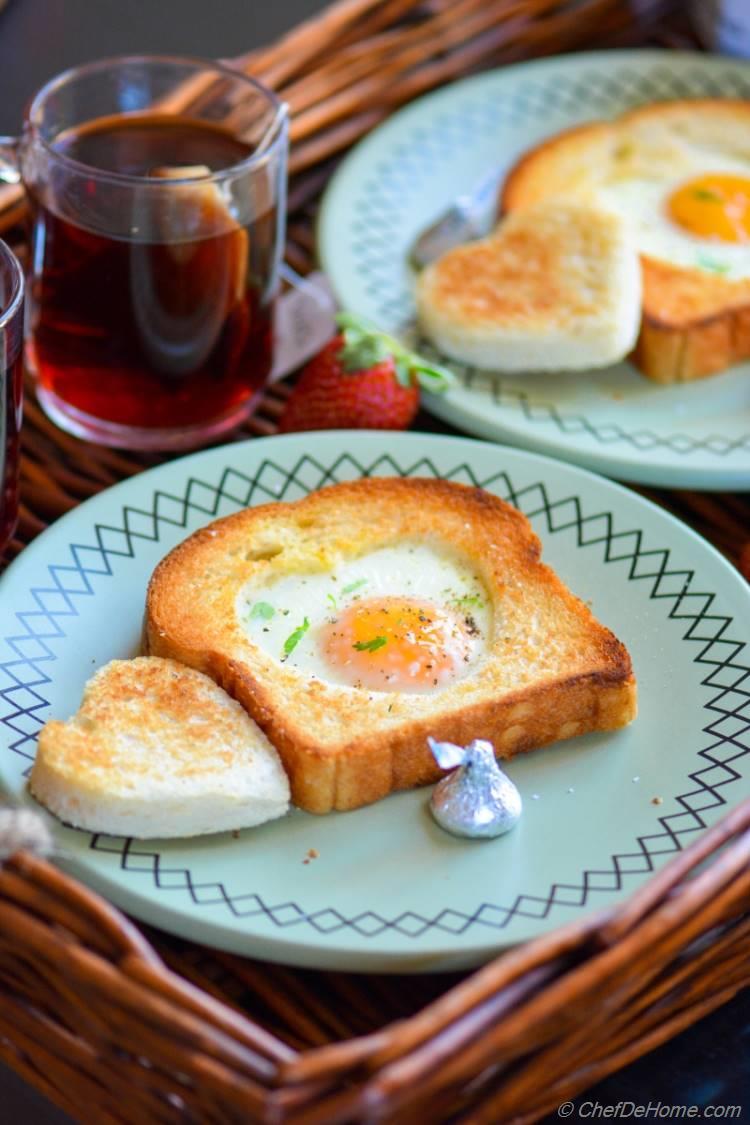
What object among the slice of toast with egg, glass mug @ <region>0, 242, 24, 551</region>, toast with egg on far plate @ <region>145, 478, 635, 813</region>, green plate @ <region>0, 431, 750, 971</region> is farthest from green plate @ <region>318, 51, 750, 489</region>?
the slice of toast with egg

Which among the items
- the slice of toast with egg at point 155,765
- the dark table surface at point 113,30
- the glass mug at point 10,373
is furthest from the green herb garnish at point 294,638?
the dark table surface at point 113,30

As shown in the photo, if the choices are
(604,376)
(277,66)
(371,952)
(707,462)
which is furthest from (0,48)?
(371,952)

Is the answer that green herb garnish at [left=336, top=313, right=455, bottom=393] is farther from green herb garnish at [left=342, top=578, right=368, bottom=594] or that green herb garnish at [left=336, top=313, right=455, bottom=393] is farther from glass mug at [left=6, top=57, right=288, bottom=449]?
green herb garnish at [left=342, top=578, right=368, bottom=594]

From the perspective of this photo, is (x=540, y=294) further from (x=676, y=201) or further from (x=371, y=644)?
(x=371, y=644)

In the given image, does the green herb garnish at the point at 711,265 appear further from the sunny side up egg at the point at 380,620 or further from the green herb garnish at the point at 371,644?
the green herb garnish at the point at 371,644

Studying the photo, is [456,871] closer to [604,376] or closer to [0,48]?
[604,376]

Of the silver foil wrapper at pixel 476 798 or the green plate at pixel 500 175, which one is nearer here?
the silver foil wrapper at pixel 476 798

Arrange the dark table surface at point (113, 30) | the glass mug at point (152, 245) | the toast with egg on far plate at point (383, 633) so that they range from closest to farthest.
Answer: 1. the toast with egg on far plate at point (383, 633)
2. the glass mug at point (152, 245)
3. the dark table surface at point (113, 30)
